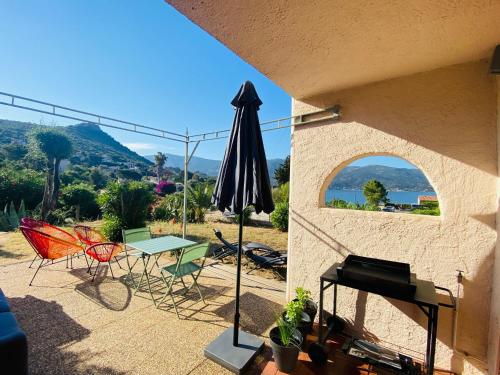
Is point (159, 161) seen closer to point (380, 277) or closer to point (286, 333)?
point (286, 333)

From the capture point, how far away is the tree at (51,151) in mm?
12094

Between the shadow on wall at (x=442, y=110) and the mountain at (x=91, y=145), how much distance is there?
38.6 metres

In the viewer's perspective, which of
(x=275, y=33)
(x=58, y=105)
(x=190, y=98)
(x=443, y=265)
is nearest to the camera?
(x=275, y=33)

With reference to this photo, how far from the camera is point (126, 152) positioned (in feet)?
185

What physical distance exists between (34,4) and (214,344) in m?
7.13

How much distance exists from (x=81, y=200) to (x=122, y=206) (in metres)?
9.31

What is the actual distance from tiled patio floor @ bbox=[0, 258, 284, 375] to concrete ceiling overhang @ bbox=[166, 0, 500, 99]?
3441mm

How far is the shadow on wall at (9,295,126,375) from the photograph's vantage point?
7.81 feet

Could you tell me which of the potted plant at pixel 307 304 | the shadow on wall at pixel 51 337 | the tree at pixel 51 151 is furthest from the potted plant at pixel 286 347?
the tree at pixel 51 151

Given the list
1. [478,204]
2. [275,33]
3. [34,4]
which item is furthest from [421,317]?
[34,4]

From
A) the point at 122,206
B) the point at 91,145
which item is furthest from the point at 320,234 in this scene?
the point at 91,145

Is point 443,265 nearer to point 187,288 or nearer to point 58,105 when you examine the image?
point 187,288

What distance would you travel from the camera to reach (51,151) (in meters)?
12.3

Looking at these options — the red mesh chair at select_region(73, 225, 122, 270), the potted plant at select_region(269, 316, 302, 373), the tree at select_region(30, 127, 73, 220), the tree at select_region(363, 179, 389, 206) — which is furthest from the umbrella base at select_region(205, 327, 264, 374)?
the tree at select_region(363, 179, 389, 206)
